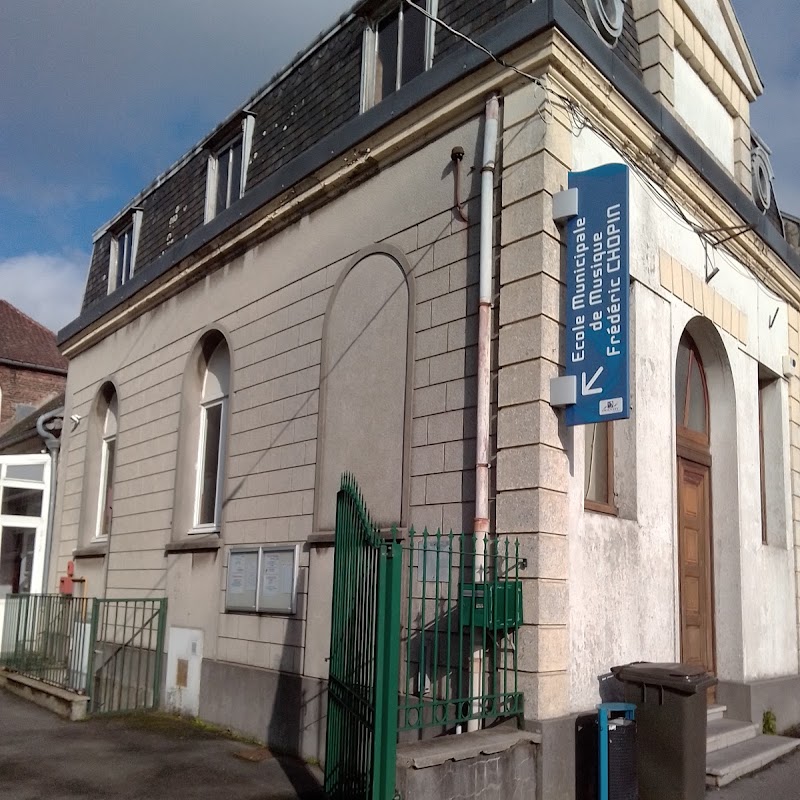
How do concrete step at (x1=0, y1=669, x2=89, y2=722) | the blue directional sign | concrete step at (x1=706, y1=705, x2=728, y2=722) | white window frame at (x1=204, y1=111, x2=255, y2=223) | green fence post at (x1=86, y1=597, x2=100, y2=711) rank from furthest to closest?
white window frame at (x1=204, y1=111, x2=255, y2=223) → green fence post at (x1=86, y1=597, x2=100, y2=711) → concrete step at (x1=0, y1=669, x2=89, y2=722) → concrete step at (x1=706, y1=705, x2=728, y2=722) → the blue directional sign

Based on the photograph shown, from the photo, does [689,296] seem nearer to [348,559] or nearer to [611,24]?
[611,24]

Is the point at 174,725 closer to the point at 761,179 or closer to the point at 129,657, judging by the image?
the point at 129,657

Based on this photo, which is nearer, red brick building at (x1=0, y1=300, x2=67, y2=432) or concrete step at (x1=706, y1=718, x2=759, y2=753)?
concrete step at (x1=706, y1=718, x2=759, y2=753)

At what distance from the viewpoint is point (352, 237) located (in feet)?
29.2

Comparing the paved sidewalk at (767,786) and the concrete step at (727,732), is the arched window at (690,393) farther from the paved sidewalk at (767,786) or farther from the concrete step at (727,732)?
the paved sidewalk at (767,786)

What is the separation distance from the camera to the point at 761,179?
438 inches

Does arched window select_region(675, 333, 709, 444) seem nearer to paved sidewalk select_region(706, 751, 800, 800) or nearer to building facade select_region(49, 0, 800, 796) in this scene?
building facade select_region(49, 0, 800, 796)

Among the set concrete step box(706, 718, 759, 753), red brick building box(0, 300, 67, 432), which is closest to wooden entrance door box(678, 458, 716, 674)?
concrete step box(706, 718, 759, 753)

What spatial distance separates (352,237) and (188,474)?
4223 millimetres

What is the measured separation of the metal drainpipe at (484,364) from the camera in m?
6.47

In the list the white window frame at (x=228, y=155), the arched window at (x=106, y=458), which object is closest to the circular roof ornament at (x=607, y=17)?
the white window frame at (x=228, y=155)

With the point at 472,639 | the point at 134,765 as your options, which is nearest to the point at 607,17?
the point at 472,639

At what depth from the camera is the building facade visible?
6914 mm

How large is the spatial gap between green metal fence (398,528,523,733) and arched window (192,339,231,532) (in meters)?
4.96
